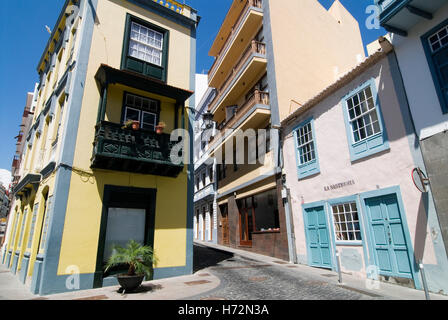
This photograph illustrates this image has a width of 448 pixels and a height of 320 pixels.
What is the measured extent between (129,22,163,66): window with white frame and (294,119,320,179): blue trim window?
731 cm

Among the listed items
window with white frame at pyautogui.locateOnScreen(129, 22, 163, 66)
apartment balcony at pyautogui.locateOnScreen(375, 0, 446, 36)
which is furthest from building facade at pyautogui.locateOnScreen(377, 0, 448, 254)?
window with white frame at pyautogui.locateOnScreen(129, 22, 163, 66)

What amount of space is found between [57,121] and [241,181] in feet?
37.3

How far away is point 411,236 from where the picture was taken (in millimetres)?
7309

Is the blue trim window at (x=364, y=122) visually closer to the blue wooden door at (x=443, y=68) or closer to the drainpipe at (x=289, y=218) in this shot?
the blue wooden door at (x=443, y=68)

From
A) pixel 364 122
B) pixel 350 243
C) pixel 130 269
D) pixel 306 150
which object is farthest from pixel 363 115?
pixel 130 269

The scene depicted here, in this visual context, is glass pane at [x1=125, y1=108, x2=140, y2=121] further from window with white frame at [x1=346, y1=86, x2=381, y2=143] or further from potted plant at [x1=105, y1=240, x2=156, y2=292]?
window with white frame at [x1=346, y1=86, x2=381, y2=143]

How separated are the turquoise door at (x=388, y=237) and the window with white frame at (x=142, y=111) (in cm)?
879

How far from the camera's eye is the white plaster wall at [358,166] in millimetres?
7301

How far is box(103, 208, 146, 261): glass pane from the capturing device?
891 centimetres

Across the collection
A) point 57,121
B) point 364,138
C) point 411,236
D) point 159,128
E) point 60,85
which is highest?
point 60,85

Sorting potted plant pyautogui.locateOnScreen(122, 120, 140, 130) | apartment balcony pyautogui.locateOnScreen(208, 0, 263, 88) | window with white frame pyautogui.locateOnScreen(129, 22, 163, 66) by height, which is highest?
apartment balcony pyautogui.locateOnScreen(208, 0, 263, 88)
